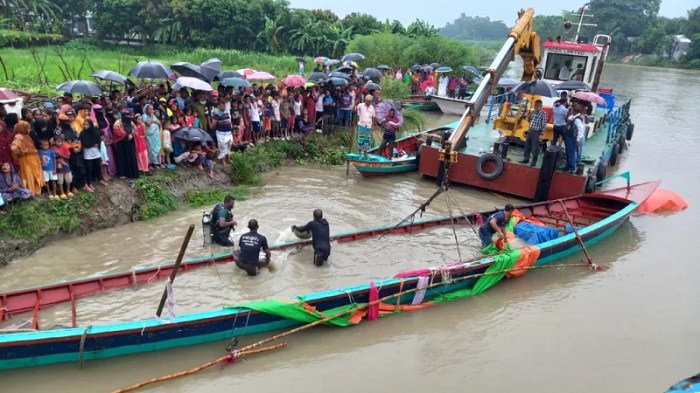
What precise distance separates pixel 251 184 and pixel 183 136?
237cm

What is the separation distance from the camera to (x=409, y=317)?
735 cm

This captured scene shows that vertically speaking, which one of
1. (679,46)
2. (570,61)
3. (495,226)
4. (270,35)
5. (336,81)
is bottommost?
(495,226)

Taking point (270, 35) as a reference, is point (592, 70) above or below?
below

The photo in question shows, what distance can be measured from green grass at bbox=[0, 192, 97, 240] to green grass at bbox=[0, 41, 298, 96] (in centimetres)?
686

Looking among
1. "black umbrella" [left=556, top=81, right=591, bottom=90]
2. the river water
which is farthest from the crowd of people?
"black umbrella" [left=556, top=81, right=591, bottom=90]

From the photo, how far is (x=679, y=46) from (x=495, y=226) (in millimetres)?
74427

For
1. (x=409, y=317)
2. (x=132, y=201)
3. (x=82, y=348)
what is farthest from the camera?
(x=132, y=201)

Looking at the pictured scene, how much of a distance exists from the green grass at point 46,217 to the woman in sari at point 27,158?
29 cm

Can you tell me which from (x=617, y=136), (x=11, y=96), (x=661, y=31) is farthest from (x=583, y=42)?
(x=661, y=31)

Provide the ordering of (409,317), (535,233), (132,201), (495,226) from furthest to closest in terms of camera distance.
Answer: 1. (132,201)
2. (535,233)
3. (495,226)
4. (409,317)

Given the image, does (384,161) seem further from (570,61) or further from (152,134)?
(570,61)

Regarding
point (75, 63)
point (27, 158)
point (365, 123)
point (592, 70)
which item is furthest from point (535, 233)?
point (75, 63)

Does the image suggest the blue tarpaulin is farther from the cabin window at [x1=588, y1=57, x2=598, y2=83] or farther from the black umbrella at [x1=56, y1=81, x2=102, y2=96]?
the black umbrella at [x1=56, y1=81, x2=102, y2=96]

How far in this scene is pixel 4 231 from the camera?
7.83 meters
